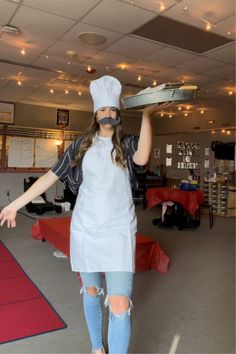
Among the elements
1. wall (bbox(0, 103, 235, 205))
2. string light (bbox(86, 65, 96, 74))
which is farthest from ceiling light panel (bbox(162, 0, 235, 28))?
wall (bbox(0, 103, 235, 205))

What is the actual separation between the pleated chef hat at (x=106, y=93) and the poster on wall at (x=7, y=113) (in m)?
7.52

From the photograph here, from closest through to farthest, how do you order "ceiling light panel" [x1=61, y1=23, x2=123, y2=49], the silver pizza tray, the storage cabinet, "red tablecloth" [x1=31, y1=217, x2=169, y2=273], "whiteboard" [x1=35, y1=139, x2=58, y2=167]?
the silver pizza tray
"red tablecloth" [x1=31, y1=217, x2=169, y2=273]
"ceiling light panel" [x1=61, y1=23, x2=123, y2=49]
the storage cabinet
"whiteboard" [x1=35, y1=139, x2=58, y2=167]

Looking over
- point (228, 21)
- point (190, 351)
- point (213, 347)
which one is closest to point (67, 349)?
point (190, 351)

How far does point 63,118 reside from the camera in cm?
929

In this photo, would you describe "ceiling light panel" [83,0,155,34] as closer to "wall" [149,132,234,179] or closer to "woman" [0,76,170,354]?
"woman" [0,76,170,354]

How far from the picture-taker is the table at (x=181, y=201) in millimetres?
5793

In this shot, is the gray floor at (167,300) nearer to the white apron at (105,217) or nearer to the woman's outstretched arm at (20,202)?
the white apron at (105,217)

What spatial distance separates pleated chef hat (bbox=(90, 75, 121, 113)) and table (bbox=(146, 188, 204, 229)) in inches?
179

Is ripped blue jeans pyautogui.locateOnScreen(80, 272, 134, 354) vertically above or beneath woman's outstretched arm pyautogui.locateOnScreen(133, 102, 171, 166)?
beneath

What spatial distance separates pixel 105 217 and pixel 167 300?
1669 millimetres

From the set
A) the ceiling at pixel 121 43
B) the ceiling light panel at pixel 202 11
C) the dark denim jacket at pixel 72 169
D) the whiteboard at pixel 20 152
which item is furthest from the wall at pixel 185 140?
the dark denim jacket at pixel 72 169

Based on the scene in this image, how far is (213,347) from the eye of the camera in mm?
2080

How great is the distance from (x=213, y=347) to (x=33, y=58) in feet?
14.5

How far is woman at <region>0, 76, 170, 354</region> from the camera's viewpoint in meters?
1.44
